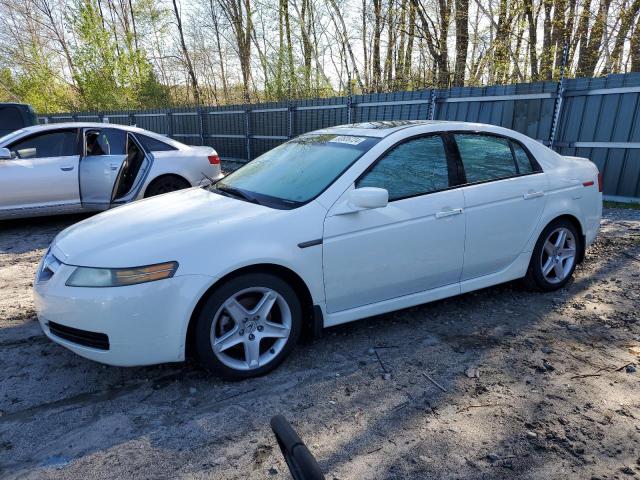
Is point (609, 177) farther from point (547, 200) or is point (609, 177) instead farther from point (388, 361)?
point (388, 361)

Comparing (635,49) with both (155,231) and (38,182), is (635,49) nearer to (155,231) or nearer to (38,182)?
(155,231)

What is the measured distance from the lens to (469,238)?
357cm

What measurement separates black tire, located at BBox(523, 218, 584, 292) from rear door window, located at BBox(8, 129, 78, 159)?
245 inches

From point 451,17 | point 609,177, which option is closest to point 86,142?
point 609,177

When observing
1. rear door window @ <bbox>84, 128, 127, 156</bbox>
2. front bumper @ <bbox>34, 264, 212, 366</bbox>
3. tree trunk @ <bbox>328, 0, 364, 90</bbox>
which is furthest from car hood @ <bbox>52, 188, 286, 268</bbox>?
tree trunk @ <bbox>328, 0, 364, 90</bbox>

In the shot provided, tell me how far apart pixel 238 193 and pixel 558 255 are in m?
2.92

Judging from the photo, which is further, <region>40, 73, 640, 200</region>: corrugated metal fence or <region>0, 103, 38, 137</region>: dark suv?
<region>0, 103, 38, 137</region>: dark suv

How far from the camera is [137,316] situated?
102 inches

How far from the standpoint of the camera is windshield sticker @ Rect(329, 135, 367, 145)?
3.55 metres

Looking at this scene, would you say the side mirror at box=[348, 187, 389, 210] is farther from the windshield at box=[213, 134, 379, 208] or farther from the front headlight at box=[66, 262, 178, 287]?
the front headlight at box=[66, 262, 178, 287]

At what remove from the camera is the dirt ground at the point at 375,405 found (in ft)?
7.30

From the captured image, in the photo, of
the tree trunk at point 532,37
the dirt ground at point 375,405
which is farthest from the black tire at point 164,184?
the tree trunk at point 532,37

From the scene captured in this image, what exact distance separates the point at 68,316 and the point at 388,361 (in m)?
2.01

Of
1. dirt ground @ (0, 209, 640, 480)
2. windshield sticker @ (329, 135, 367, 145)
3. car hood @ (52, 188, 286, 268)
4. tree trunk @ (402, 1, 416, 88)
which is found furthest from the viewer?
tree trunk @ (402, 1, 416, 88)
